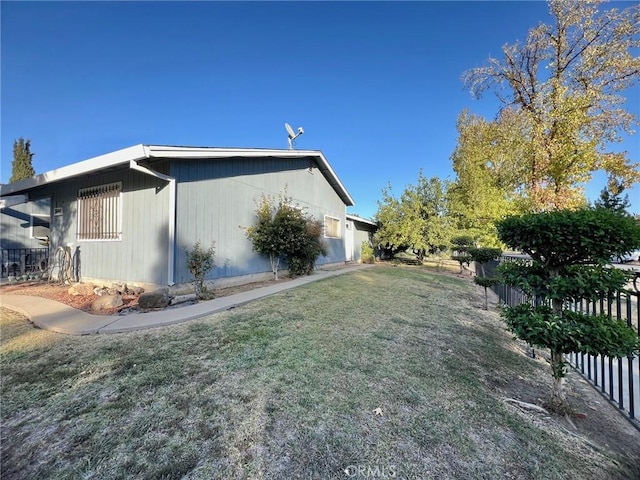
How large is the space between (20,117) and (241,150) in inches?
352

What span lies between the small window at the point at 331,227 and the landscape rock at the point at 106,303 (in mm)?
9006

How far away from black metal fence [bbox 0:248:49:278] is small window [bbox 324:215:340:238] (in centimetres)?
1071

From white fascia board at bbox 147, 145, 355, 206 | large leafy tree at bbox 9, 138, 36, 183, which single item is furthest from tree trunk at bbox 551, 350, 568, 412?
large leafy tree at bbox 9, 138, 36, 183

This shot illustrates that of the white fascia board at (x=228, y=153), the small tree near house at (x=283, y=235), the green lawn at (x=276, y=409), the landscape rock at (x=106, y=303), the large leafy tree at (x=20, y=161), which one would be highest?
the large leafy tree at (x=20, y=161)

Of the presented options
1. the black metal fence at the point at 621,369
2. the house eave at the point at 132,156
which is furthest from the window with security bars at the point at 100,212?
the black metal fence at the point at 621,369

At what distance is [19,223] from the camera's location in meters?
10.8

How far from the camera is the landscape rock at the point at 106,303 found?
16.6 ft

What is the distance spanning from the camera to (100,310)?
4996 millimetres

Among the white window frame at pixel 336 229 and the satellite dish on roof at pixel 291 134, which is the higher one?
the satellite dish on roof at pixel 291 134

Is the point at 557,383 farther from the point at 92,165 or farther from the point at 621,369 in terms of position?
the point at 92,165

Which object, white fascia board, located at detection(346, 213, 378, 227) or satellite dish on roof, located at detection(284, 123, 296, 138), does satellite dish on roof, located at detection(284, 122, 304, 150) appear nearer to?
satellite dish on roof, located at detection(284, 123, 296, 138)

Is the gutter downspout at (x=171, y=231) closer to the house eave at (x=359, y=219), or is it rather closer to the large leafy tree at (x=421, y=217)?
the house eave at (x=359, y=219)

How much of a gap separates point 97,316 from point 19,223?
1047 cm

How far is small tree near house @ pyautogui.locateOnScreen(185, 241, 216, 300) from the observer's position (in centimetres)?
598
